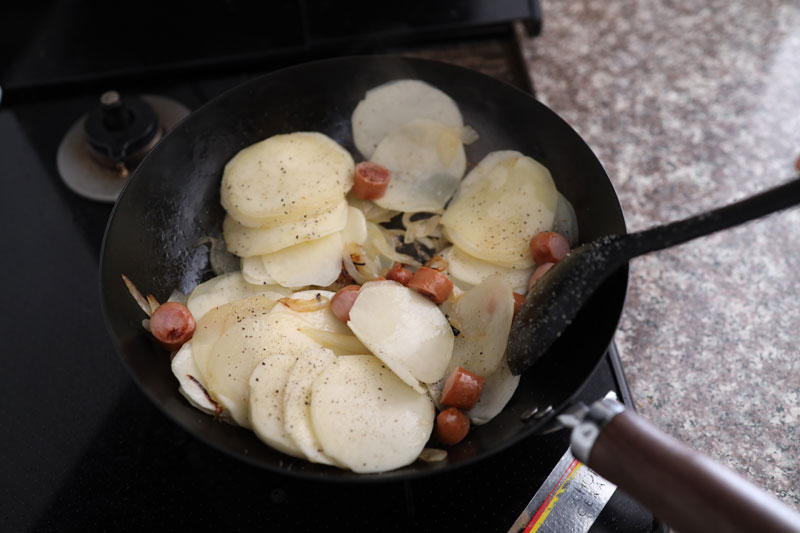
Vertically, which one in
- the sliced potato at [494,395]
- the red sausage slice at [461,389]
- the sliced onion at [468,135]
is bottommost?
the sliced potato at [494,395]

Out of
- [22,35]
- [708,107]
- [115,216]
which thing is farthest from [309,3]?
[708,107]

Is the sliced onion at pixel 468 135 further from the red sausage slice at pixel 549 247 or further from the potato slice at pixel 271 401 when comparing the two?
the potato slice at pixel 271 401

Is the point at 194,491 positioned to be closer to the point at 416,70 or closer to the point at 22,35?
the point at 416,70

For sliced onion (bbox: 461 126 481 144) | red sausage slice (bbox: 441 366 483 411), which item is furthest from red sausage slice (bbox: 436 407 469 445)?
sliced onion (bbox: 461 126 481 144)

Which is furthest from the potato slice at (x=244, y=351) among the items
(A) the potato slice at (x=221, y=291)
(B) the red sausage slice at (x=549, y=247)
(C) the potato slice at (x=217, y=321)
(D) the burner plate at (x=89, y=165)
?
(D) the burner plate at (x=89, y=165)

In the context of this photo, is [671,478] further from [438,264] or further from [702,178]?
[702,178]

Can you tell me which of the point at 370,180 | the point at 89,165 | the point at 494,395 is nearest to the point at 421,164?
the point at 370,180
